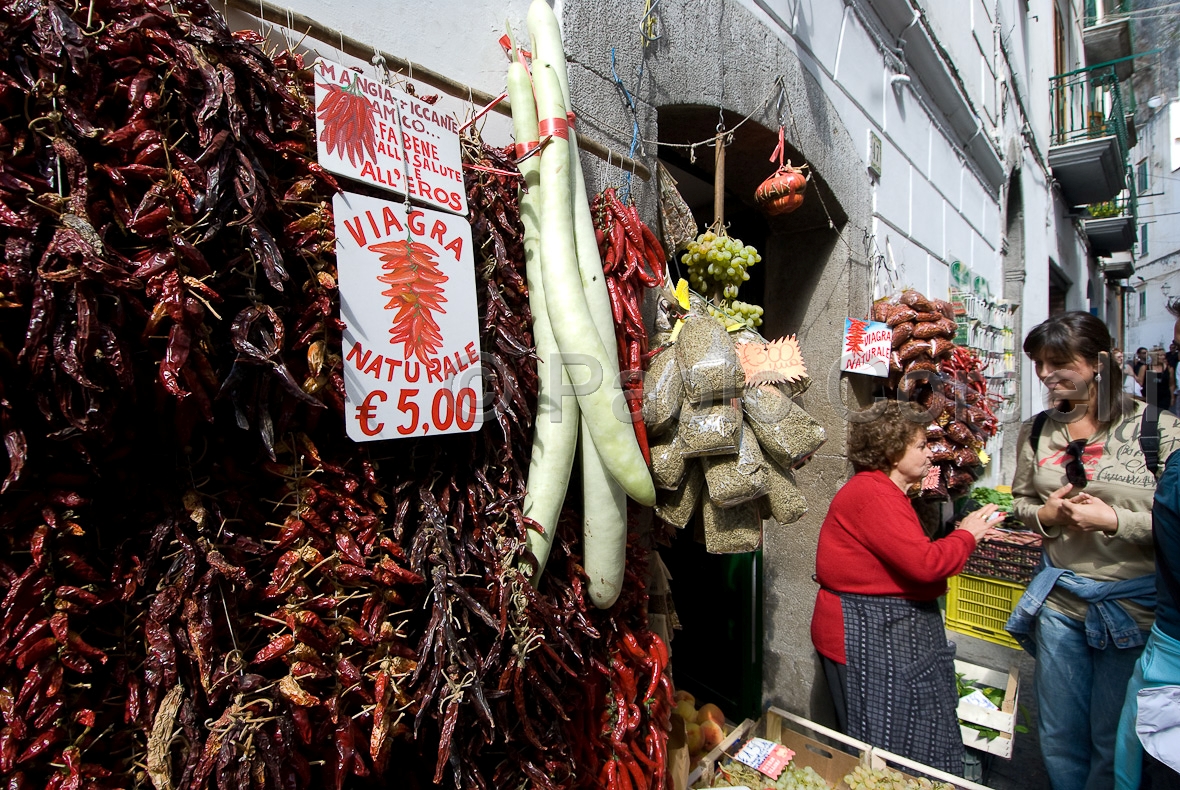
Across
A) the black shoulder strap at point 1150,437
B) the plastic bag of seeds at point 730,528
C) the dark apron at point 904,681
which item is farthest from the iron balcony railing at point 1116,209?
the plastic bag of seeds at point 730,528

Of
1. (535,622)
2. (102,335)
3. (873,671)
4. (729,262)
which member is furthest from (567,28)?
(873,671)

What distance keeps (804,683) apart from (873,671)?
4.69ft

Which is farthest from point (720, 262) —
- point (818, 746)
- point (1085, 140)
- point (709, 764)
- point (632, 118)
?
point (1085, 140)

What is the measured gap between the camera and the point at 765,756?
2400 millimetres

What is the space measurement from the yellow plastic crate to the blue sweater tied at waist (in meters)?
1.69

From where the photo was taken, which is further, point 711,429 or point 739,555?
point 739,555

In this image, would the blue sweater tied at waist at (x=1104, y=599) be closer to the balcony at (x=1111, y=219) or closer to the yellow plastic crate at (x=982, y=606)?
the yellow plastic crate at (x=982, y=606)

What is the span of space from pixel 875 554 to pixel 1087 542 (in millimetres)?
957

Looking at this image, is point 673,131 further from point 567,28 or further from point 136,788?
point 136,788

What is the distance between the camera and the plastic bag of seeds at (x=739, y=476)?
1694 millimetres

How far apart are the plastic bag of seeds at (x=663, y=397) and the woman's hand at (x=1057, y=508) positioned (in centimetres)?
197

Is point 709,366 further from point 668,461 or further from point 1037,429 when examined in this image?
point 1037,429

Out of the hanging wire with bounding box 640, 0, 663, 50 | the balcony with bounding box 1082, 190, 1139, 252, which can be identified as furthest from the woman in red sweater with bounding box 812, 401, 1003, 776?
the balcony with bounding box 1082, 190, 1139, 252

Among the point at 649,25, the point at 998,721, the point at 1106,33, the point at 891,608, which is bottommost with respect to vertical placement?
the point at 998,721
